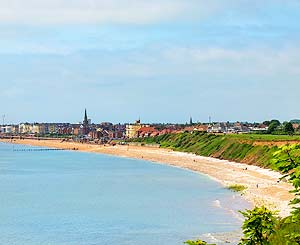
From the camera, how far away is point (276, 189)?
5609 centimetres

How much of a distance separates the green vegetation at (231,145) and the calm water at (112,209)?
1217cm

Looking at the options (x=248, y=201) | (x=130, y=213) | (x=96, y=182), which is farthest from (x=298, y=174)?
(x=96, y=182)

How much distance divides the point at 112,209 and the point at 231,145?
57.7m

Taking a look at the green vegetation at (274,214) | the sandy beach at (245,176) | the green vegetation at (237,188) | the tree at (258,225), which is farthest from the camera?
the green vegetation at (237,188)

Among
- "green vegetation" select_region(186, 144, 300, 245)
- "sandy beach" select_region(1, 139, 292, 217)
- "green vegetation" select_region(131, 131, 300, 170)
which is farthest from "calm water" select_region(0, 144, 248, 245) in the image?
"green vegetation" select_region(186, 144, 300, 245)

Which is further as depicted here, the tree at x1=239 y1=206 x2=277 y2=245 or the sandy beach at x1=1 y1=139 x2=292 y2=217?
the sandy beach at x1=1 y1=139 x2=292 y2=217

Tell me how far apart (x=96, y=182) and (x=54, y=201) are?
19.2m

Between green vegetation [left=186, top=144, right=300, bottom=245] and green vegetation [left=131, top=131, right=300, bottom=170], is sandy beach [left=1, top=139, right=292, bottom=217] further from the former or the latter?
green vegetation [left=186, top=144, right=300, bottom=245]

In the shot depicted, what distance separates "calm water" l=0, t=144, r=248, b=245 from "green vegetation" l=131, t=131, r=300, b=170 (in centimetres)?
1217

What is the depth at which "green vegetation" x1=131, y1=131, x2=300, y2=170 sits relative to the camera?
8614 cm

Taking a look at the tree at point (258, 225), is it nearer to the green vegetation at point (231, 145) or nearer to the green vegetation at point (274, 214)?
the green vegetation at point (274, 214)

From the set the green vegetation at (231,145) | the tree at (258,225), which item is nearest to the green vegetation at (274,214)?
Answer: the tree at (258,225)

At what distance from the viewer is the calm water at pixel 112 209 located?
3619 centimetres

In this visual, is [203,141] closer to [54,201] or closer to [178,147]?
[178,147]
